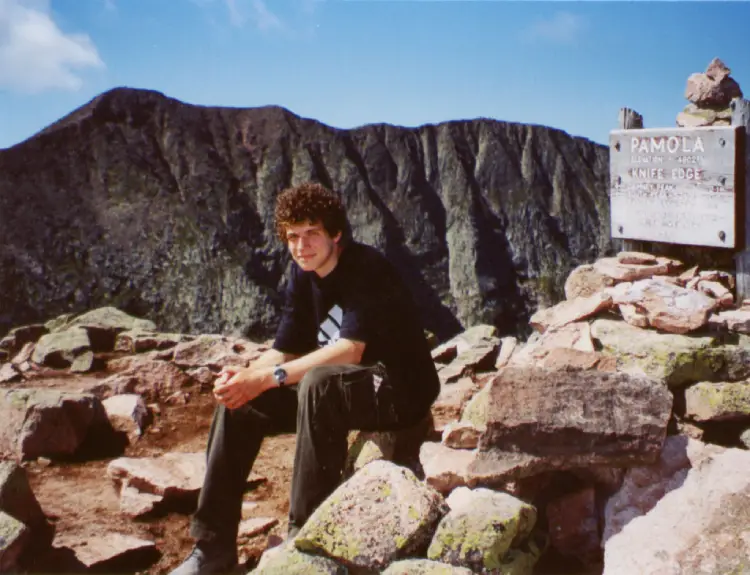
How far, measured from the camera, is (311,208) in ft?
11.0

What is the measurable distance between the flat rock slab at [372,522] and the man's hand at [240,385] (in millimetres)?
588

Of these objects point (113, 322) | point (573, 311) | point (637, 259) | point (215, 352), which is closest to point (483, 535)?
point (573, 311)

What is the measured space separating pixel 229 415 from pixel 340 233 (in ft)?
3.33

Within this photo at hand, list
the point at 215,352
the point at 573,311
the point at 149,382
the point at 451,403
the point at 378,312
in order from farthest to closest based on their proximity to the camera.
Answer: the point at 215,352 < the point at 149,382 < the point at 573,311 < the point at 451,403 < the point at 378,312

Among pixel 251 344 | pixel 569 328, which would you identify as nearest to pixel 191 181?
pixel 251 344

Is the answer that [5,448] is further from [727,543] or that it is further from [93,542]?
[727,543]

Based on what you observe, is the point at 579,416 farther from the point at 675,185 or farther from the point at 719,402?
the point at 675,185

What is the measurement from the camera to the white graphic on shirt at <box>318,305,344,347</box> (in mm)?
3664

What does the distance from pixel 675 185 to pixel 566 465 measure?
2706 mm

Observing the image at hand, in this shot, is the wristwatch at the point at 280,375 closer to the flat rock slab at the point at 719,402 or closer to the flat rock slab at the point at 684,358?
the flat rock slab at the point at 684,358

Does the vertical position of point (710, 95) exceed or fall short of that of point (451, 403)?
it exceeds it

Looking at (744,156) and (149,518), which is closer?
(149,518)

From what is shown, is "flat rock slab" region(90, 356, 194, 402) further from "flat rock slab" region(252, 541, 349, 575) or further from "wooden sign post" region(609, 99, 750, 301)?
"wooden sign post" region(609, 99, 750, 301)

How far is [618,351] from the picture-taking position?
13.9 ft
